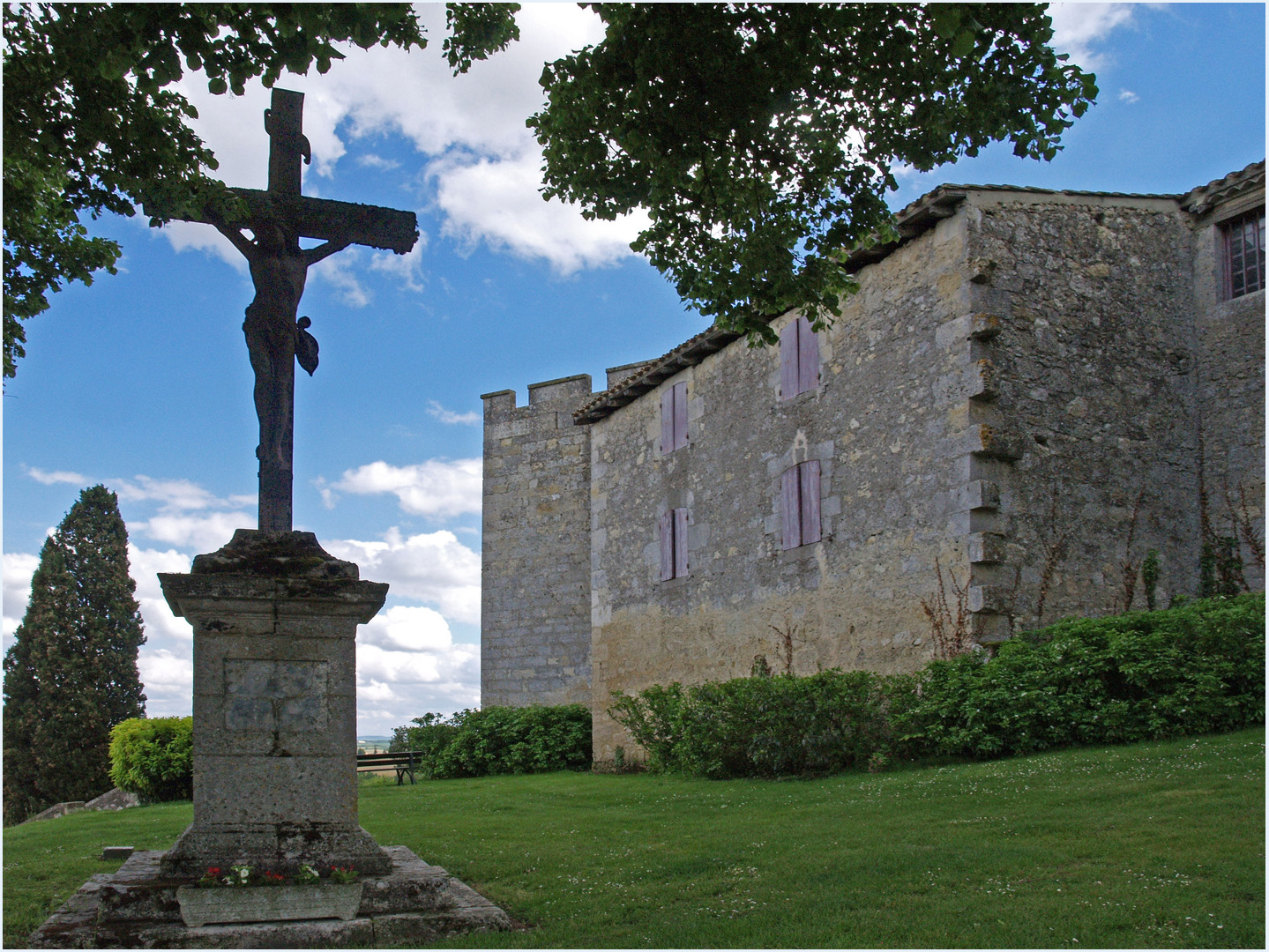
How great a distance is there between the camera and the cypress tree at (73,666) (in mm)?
21438

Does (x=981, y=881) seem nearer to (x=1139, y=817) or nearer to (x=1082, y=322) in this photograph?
(x=1139, y=817)

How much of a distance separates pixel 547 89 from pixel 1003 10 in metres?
3.08

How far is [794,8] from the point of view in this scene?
22.5 feet

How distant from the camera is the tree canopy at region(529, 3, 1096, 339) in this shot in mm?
6789

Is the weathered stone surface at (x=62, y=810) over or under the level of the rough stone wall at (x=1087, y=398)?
under

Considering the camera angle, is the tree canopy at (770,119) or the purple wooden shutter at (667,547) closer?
the tree canopy at (770,119)

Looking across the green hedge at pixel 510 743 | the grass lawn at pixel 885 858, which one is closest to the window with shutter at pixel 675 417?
the green hedge at pixel 510 743

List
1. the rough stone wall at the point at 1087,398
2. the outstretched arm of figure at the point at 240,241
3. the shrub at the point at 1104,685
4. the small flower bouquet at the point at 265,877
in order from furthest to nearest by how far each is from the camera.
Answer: the rough stone wall at the point at 1087,398 → the shrub at the point at 1104,685 → the outstretched arm of figure at the point at 240,241 → the small flower bouquet at the point at 265,877

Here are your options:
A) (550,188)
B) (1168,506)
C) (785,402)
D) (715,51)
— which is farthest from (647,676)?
(715,51)

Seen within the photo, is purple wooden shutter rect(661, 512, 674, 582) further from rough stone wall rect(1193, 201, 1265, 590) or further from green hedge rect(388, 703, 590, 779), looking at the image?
rough stone wall rect(1193, 201, 1265, 590)


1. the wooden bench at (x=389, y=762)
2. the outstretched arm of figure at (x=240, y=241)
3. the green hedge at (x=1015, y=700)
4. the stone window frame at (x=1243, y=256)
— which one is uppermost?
the stone window frame at (x=1243, y=256)

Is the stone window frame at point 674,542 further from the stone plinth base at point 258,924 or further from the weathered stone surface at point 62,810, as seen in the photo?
the stone plinth base at point 258,924

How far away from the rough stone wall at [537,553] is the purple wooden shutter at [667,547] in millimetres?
4930

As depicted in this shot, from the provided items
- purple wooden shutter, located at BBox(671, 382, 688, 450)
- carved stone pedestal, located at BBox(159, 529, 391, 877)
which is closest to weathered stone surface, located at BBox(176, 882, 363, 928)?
carved stone pedestal, located at BBox(159, 529, 391, 877)
